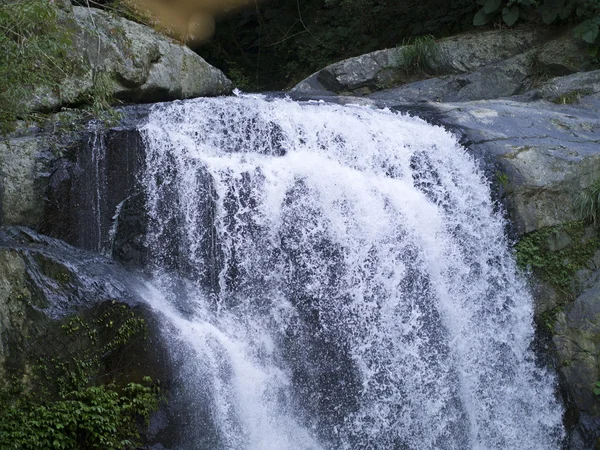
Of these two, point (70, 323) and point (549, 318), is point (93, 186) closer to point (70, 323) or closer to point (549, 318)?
point (70, 323)

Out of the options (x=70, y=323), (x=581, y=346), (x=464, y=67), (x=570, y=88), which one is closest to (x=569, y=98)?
(x=570, y=88)

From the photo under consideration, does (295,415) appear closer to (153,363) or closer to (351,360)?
(351,360)

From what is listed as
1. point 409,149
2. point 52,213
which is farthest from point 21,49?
point 409,149

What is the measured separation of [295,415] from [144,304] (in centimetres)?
165

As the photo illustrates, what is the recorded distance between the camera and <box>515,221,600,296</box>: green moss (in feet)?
28.7

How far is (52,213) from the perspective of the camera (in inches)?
306

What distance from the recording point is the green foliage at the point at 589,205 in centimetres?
898

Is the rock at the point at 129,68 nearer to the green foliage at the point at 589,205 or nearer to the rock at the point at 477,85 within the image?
the rock at the point at 477,85

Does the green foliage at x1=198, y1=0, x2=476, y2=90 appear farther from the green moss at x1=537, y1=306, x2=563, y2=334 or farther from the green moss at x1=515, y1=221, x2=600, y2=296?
the green moss at x1=537, y1=306, x2=563, y2=334

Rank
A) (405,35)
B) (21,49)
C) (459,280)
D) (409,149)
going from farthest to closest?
(405,35) → (409,149) → (459,280) → (21,49)

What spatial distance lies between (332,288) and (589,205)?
10.5 ft

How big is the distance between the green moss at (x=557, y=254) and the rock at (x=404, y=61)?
4065 millimetres

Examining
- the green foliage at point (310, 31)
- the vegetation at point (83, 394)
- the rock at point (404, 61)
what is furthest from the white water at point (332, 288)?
the green foliage at point (310, 31)

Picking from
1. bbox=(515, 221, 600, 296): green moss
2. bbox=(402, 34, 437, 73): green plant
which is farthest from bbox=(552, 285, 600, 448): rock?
bbox=(402, 34, 437, 73): green plant
